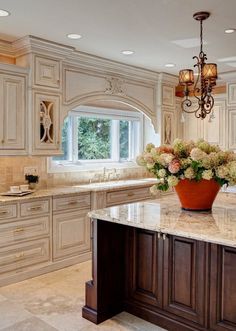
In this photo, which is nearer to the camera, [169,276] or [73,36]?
[169,276]

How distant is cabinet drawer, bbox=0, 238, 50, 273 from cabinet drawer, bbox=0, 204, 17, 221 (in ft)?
1.10

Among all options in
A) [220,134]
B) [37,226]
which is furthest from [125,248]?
[220,134]

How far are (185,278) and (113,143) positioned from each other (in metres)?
3.45

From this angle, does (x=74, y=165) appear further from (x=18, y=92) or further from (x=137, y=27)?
(x=137, y=27)

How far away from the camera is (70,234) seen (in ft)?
14.1

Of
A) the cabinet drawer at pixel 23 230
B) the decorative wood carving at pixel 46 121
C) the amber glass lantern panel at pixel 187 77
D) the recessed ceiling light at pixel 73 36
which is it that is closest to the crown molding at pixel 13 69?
the decorative wood carving at pixel 46 121

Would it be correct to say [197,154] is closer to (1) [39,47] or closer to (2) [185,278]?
(2) [185,278]

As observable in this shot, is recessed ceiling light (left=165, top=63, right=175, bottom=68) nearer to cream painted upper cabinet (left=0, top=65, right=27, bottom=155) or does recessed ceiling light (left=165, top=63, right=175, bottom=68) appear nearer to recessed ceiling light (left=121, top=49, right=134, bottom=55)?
recessed ceiling light (left=121, top=49, right=134, bottom=55)

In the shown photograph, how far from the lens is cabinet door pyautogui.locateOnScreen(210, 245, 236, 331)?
2381 mm

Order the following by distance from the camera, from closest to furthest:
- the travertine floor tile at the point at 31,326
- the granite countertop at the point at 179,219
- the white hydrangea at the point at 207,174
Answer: the granite countertop at the point at 179,219, the white hydrangea at the point at 207,174, the travertine floor tile at the point at 31,326

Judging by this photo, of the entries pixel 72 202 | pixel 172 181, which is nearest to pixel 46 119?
pixel 72 202

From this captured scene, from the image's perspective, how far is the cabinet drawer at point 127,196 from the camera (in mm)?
4723

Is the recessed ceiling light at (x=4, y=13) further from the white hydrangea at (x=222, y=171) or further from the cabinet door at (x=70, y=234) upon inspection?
the white hydrangea at (x=222, y=171)

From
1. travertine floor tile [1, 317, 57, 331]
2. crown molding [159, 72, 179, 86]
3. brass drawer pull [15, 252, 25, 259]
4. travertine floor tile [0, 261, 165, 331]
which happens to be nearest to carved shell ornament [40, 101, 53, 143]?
brass drawer pull [15, 252, 25, 259]
